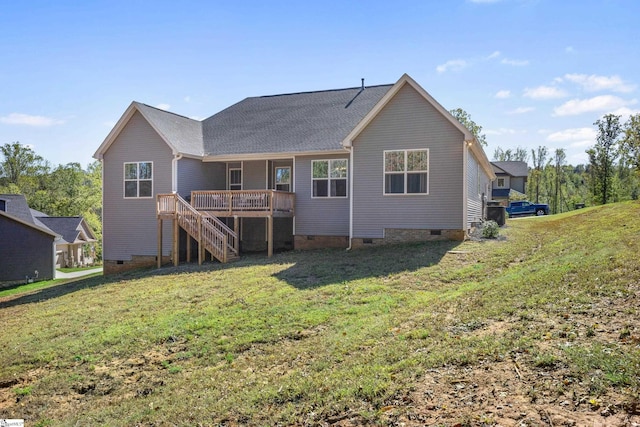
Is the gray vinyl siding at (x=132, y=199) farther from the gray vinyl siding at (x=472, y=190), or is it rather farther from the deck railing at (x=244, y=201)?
the gray vinyl siding at (x=472, y=190)

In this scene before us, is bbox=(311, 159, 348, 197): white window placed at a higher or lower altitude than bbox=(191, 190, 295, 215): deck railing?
higher

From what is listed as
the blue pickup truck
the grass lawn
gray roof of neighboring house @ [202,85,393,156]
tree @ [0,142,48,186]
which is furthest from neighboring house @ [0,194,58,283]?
the blue pickup truck

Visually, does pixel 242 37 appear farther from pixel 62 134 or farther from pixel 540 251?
pixel 62 134

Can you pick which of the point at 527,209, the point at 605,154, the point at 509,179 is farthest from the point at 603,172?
the point at 509,179

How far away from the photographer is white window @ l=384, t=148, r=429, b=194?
1609cm

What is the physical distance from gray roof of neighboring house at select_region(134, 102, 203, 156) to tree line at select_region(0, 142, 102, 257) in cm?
3783

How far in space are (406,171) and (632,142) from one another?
26435mm

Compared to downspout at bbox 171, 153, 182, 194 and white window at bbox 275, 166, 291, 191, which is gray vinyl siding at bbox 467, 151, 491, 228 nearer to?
white window at bbox 275, 166, 291, 191

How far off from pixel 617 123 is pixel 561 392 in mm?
42747

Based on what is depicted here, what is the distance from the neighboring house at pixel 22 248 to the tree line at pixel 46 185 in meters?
22.5

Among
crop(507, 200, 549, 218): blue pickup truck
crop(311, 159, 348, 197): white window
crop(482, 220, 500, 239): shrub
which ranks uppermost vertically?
crop(311, 159, 348, 197): white window

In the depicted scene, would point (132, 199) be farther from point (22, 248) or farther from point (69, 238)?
point (69, 238)

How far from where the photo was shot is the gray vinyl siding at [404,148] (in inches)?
618

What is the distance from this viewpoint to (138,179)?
19859 millimetres
